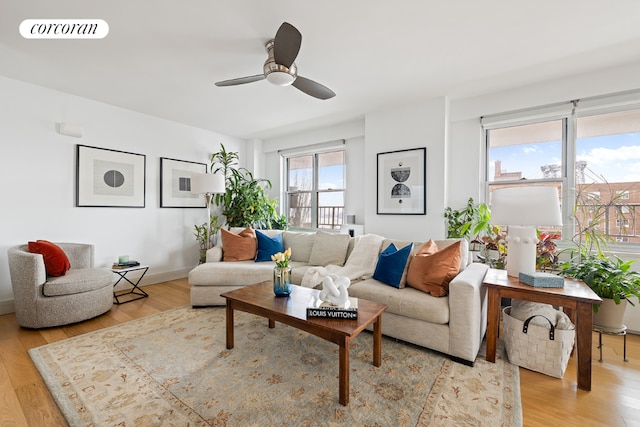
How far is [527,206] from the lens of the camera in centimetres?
195

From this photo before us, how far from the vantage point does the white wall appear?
292 cm

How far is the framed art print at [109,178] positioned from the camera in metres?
3.40

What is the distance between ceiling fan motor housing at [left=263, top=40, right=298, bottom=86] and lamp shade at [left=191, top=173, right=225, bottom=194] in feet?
6.72

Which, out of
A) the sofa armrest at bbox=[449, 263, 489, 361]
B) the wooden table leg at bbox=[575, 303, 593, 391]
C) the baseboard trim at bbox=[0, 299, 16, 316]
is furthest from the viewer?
the baseboard trim at bbox=[0, 299, 16, 316]

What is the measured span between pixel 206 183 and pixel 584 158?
447 cm

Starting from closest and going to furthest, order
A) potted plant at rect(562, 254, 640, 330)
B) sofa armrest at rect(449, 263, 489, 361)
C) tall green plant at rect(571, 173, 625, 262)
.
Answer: sofa armrest at rect(449, 263, 489, 361)
potted plant at rect(562, 254, 640, 330)
tall green plant at rect(571, 173, 625, 262)

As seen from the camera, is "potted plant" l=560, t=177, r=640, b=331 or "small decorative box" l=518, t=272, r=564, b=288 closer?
"small decorative box" l=518, t=272, r=564, b=288

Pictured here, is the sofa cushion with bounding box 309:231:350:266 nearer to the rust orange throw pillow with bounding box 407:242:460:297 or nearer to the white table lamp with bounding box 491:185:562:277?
the rust orange throw pillow with bounding box 407:242:460:297

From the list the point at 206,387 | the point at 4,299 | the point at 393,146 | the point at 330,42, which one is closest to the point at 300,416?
the point at 206,387

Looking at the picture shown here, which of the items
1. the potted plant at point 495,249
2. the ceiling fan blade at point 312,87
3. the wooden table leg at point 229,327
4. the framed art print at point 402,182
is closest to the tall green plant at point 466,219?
the potted plant at point 495,249

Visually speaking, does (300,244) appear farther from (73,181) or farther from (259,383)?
(73,181)

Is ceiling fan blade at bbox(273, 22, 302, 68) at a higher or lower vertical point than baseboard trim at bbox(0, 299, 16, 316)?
higher

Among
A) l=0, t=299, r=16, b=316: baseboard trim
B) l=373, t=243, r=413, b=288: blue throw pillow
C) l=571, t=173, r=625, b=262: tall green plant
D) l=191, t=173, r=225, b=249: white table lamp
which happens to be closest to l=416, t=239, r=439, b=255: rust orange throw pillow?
l=373, t=243, r=413, b=288: blue throw pillow

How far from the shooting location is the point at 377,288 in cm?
238
